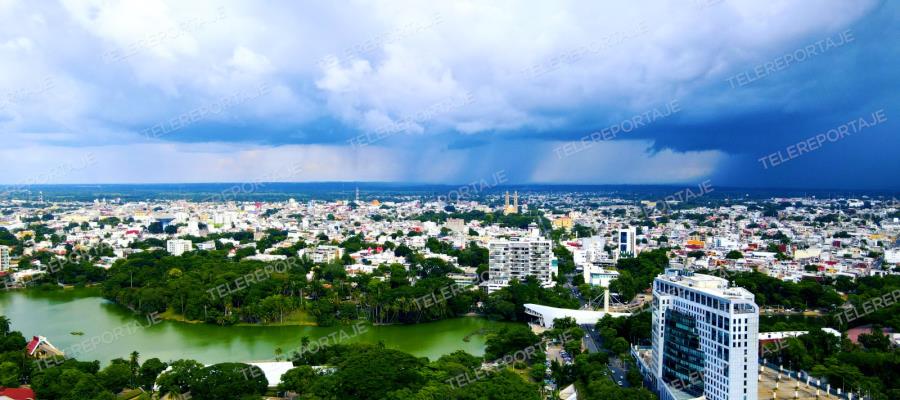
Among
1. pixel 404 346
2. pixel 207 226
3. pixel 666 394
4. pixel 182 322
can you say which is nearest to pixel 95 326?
pixel 182 322

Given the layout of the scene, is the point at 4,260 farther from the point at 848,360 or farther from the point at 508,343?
the point at 848,360

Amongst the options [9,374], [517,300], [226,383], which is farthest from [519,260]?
[9,374]

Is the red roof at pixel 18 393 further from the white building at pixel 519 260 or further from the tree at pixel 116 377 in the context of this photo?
the white building at pixel 519 260

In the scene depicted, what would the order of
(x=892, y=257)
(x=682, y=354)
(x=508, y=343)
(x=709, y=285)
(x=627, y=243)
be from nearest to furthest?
(x=709, y=285), (x=682, y=354), (x=508, y=343), (x=892, y=257), (x=627, y=243)

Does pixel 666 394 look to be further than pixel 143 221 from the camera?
No

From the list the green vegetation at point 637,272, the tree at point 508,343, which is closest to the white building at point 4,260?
the tree at point 508,343

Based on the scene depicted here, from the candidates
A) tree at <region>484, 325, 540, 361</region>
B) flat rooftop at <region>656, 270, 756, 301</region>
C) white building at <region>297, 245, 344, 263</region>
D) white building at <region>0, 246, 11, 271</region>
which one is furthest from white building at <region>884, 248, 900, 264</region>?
white building at <region>0, 246, 11, 271</region>

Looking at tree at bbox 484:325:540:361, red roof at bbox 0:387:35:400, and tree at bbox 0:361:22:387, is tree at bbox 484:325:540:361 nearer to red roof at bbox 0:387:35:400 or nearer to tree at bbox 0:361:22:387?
red roof at bbox 0:387:35:400

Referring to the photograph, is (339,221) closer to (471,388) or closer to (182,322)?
(182,322)
